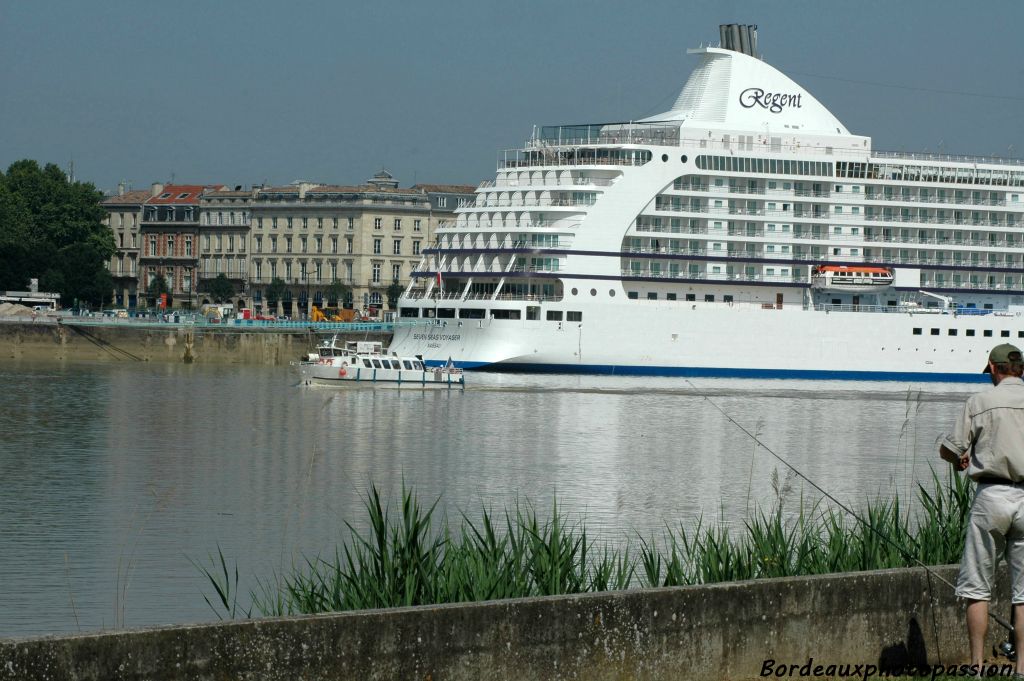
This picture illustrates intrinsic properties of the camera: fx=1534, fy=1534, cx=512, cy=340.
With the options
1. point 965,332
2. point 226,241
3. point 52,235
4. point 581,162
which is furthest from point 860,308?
point 226,241

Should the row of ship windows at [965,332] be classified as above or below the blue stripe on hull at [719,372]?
above

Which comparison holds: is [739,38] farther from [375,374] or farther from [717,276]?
[375,374]

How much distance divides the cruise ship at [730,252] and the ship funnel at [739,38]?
89 millimetres

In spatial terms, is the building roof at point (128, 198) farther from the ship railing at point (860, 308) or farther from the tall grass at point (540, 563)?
the tall grass at point (540, 563)

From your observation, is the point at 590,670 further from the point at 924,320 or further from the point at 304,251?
the point at 304,251

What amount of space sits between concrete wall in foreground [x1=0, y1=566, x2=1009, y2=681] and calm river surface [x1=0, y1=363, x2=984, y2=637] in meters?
1.82

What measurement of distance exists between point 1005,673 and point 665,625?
2.17 metres

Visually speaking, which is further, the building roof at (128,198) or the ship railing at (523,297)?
the building roof at (128,198)

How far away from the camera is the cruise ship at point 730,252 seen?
61.1 m

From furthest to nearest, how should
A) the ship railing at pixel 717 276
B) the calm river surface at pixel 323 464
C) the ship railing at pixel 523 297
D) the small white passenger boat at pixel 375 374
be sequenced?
the ship railing at pixel 717 276 → the ship railing at pixel 523 297 → the small white passenger boat at pixel 375 374 → the calm river surface at pixel 323 464

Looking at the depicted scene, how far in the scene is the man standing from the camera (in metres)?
8.91

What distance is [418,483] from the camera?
25.9 metres

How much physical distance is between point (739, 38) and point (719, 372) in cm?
1595

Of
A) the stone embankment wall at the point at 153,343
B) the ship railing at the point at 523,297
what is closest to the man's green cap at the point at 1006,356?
the ship railing at the point at 523,297
